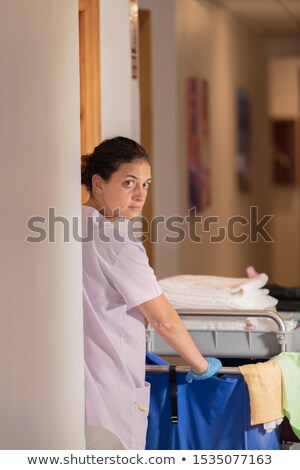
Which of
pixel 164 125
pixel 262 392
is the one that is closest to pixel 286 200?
pixel 164 125

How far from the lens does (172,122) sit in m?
6.56

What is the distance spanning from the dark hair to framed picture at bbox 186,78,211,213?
3.87m

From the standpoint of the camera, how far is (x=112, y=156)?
3121 millimetres

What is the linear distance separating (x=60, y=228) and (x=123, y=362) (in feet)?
1.56

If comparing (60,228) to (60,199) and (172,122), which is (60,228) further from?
(172,122)

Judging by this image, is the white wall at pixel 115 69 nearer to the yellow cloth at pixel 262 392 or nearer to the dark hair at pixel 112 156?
the dark hair at pixel 112 156

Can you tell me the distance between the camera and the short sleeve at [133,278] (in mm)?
2934

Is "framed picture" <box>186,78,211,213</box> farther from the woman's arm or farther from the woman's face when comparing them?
the woman's arm

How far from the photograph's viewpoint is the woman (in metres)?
2.96

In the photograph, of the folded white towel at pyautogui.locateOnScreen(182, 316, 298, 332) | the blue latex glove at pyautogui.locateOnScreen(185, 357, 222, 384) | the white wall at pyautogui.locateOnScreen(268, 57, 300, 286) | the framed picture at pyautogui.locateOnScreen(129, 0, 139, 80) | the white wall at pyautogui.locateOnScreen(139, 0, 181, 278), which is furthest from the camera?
the white wall at pyautogui.locateOnScreen(268, 57, 300, 286)

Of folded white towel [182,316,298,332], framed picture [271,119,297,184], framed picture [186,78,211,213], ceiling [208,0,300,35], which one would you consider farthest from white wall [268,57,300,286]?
folded white towel [182,316,298,332]

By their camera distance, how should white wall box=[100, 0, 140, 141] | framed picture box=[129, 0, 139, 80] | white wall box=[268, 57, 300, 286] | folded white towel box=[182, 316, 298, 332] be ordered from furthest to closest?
white wall box=[268, 57, 300, 286], framed picture box=[129, 0, 139, 80], white wall box=[100, 0, 140, 141], folded white towel box=[182, 316, 298, 332]
